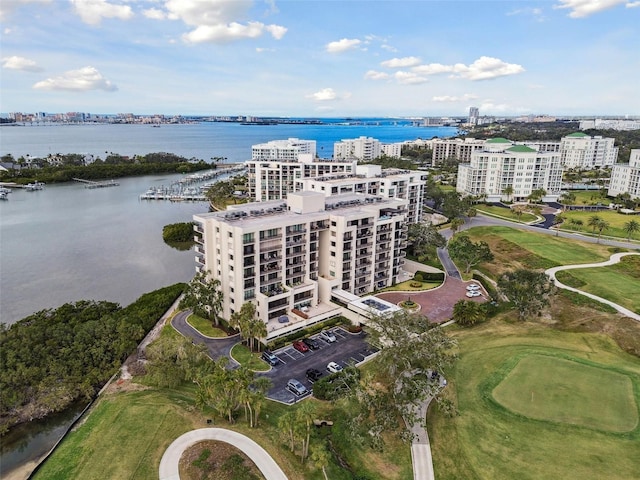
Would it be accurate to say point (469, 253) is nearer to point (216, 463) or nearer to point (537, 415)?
point (537, 415)

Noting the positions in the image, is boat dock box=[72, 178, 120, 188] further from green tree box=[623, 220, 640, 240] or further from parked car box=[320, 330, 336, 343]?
green tree box=[623, 220, 640, 240]

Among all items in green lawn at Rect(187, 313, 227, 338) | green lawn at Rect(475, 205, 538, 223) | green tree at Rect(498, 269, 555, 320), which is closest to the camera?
green lawn at Rect(187, 313, 227, 338)

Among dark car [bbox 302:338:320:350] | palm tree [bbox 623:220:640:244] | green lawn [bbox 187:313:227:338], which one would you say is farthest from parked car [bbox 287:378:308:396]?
palm tree [bbox 623:220:640:244]

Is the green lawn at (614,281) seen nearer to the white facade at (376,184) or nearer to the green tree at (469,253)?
the green tree at (469,253)

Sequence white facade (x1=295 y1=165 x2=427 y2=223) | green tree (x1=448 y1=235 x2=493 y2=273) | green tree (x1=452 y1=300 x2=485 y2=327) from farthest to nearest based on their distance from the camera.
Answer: white facade (x1=295 y1=165 x2=427 y2=223)
green tree (x1=448 y1=235 x2=493 y2=273)
green tree (x1=452 y1=300 x2=485 y2=327)

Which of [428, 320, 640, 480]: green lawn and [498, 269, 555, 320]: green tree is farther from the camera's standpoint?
[498, 269, 555, 320]: green tree

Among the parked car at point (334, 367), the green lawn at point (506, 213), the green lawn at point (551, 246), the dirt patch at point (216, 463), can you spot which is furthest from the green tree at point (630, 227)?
the dirt patch at point (216, 463)

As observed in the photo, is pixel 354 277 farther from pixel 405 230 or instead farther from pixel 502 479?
pixel 502 479
